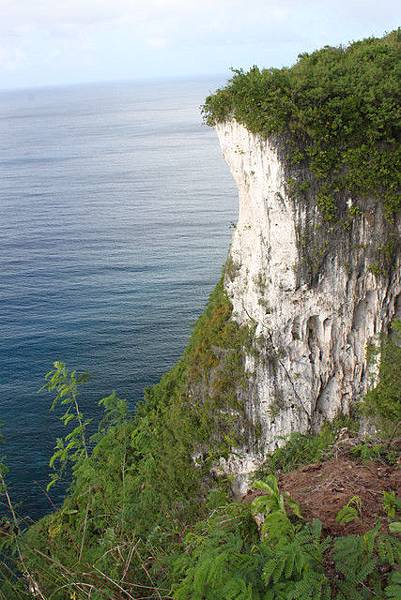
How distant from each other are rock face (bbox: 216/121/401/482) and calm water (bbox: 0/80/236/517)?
577 inches

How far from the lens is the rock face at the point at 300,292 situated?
17234 mm

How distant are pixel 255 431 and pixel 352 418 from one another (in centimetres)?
349

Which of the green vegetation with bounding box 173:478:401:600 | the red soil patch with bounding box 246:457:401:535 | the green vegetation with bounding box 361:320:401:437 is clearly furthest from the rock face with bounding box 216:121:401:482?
the green vegetation with bounding box 173:478:401:600

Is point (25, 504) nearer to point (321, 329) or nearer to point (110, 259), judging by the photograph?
point (321, 329)

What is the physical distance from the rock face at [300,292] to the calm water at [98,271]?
14644mm

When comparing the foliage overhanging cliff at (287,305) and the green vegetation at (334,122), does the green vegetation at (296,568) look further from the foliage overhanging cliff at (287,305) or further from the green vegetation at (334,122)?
the green vegetation at (334,122)

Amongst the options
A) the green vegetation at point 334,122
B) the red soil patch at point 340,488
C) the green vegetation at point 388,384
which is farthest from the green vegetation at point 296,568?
the green vegetation at point 334,122

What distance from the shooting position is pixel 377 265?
56.8ft

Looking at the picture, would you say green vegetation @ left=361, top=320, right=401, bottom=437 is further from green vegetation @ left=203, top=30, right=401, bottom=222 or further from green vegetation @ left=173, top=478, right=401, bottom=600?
green vegetation @ left=173, top=478, right=401, bottom=600

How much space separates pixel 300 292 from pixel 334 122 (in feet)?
17.6

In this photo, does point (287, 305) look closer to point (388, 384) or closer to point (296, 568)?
point (388, 384)

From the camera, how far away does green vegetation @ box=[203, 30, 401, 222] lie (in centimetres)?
1608

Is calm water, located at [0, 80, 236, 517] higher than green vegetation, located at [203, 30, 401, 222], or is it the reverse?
green vegetation, located at [203, 30, 401, 222]

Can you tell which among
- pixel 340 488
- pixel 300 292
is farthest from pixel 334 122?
pixel 340 488
